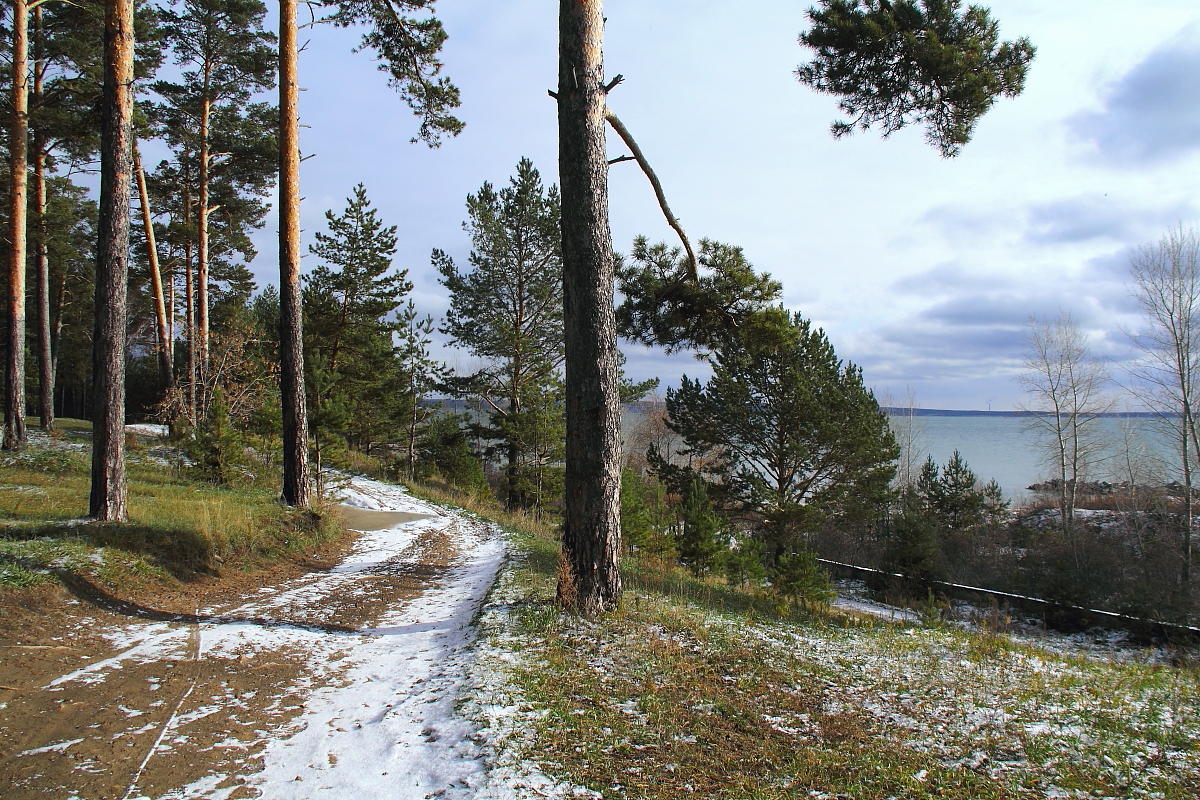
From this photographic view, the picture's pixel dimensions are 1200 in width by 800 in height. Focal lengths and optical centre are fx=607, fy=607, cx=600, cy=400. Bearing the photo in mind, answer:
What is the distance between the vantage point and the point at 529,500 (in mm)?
23625

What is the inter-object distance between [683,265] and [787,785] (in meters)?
5.63

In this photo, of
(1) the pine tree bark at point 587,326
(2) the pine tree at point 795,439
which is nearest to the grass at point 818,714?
(1) the pine tree bark at point 587,326

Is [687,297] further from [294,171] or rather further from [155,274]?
[155,274]

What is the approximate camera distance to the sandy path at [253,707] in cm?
278

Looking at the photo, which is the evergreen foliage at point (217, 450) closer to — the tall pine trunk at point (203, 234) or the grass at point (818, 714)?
the tall pine trunk at point (203, 234)

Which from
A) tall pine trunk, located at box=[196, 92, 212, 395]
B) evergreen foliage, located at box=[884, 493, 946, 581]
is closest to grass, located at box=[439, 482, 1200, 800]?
tall pine trunk, located at box=[196, 92, 212, 395]

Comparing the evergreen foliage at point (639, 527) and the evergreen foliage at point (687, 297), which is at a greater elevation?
the evergreen foliage at point (687, 297)

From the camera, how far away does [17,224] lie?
1268 centimetres

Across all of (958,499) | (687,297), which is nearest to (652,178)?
(687,297)

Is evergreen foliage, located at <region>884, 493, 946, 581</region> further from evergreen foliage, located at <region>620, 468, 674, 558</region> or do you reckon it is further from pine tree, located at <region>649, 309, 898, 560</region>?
evergreen foliage, located at <region>620, 468, 674, 558</region>

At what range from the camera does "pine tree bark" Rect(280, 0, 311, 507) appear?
958cm

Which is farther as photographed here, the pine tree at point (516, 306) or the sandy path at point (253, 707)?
the pine tree at point (516, 306)

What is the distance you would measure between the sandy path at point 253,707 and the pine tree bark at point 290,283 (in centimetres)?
383

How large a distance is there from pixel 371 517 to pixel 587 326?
28.9ft
